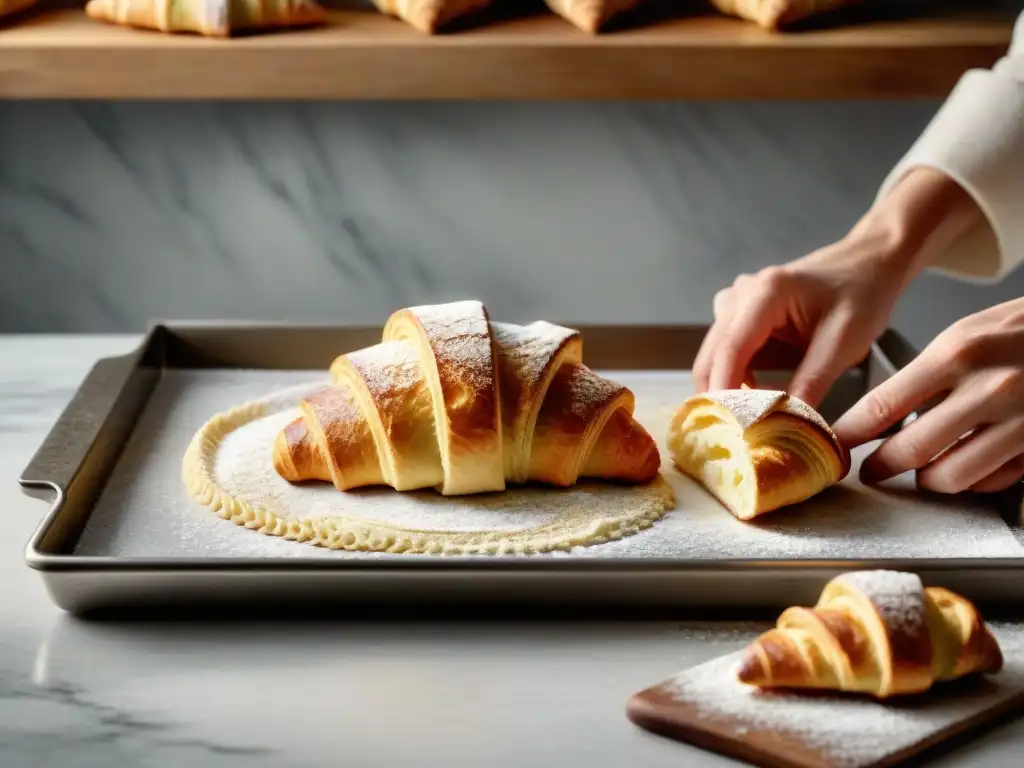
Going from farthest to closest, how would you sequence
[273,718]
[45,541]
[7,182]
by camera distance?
[7,182], [45,541], [273,718]

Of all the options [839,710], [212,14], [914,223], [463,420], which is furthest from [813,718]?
[212,14]

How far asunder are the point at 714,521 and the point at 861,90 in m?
0.61

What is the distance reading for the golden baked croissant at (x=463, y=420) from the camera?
977mm

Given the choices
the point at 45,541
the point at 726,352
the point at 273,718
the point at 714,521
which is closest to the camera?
the point at 273,718

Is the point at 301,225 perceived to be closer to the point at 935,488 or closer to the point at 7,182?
the point at 7,182

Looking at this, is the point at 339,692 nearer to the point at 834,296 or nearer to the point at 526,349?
the point at 526,349

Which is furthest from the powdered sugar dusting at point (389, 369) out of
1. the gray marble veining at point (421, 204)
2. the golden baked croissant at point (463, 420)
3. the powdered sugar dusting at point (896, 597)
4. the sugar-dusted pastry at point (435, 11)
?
the gray marble veining at point (421, 204)

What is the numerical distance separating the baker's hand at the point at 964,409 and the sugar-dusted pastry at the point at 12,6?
1.00 meters

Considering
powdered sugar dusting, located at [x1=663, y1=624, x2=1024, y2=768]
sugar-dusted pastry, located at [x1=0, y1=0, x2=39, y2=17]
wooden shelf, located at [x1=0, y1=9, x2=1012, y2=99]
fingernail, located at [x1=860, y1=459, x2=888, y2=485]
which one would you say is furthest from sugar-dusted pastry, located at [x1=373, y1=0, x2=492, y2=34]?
powdered sugar dusting, located at [x1=663, y1=624, x2=1024, y2=768]

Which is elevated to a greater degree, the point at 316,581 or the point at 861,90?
the point at 861,90

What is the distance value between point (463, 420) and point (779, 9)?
0.65m

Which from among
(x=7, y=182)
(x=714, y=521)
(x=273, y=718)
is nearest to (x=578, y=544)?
(x=714, y=521)

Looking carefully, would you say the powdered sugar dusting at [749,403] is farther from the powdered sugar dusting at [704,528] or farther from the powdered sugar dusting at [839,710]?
the powdered sugar dusting at [839,710]

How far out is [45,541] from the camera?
860 millimetres
